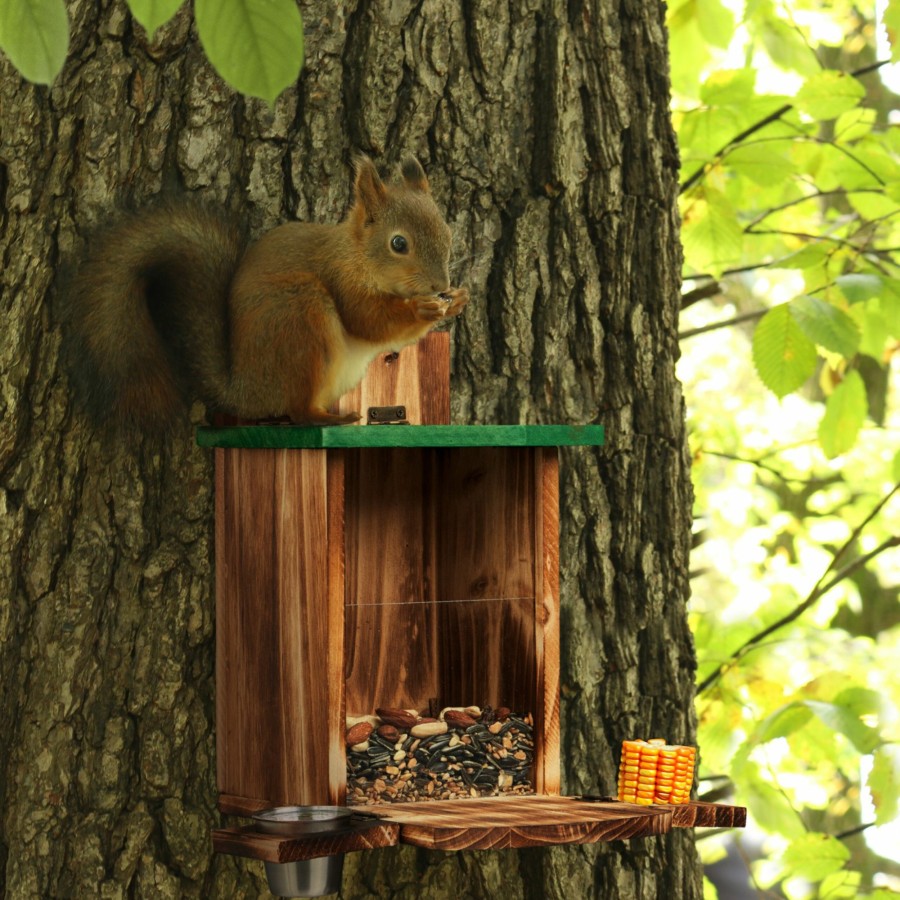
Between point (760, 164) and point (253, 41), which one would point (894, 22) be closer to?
point (760, 164)

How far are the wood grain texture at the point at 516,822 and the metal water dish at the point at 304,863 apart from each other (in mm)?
67

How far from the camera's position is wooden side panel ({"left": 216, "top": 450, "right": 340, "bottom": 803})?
1.63 meters

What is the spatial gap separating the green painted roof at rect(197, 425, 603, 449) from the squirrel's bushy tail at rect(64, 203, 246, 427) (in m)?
0.10

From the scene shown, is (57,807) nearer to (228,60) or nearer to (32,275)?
(32,275)

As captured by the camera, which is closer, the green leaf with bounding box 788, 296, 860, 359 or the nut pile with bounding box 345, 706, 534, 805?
the nut pile with bounding box 345, 706, 534, 805

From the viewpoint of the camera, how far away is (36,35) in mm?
915

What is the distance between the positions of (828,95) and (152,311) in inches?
61.6

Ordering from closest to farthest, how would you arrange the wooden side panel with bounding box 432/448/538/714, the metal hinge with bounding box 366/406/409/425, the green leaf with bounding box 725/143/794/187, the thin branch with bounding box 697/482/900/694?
the wooden side panel with bounding box 432/448/538/714, the metal hinge with bounding box 366/406/409/425, the green leaf with bounding box 725/143/794/187, the thin branch with bounding box 697/482/900/694

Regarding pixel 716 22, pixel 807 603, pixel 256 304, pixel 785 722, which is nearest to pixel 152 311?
pixel 256 304

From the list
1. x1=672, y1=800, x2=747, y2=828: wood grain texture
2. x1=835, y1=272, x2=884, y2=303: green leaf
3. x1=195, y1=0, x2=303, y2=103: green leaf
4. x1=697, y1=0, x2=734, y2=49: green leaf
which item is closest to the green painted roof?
x1=672, y1=800, x2=747, y2=828: wood grain texture

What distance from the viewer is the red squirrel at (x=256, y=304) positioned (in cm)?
173

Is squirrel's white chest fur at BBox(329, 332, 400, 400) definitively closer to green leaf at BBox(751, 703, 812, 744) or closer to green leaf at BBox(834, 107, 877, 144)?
green leaf at BBox(751, 703, 812, 744)

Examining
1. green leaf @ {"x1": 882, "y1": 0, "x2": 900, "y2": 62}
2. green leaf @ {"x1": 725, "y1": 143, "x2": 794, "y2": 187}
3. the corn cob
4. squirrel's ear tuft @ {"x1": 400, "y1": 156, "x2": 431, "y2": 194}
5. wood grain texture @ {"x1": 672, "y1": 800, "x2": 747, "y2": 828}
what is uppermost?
green leaf @ {"x1": 882, "y1": 0, "x2": 900, "y2": 62}

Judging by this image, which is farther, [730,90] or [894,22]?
[730,90]
